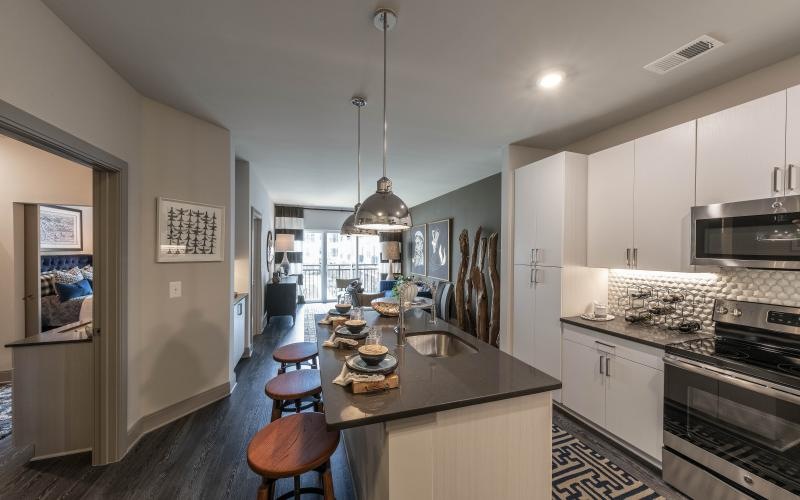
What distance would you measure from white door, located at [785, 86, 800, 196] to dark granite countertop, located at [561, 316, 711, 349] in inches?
41.4

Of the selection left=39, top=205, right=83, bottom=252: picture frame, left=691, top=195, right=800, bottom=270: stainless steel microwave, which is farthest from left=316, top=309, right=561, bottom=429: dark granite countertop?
left=39, top=205, right=83, bottom=252: picture frame

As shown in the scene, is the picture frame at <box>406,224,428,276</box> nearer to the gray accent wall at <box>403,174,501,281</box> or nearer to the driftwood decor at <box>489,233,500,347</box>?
the gray accent wall at <box>403,174,501,281</box>

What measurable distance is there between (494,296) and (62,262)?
19.7ft

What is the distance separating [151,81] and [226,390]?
279 cm

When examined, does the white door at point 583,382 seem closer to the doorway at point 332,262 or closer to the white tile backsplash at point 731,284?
the white tile backsplash at point 731,284

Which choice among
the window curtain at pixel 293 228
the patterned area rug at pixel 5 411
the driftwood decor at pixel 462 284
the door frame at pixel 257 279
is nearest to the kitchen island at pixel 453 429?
the patterned area rug at pixel 5 411

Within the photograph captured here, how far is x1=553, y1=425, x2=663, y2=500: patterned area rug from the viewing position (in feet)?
6.32

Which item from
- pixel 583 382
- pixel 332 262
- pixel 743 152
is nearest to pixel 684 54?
pixel 743 152

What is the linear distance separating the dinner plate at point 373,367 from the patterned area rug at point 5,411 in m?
3.06

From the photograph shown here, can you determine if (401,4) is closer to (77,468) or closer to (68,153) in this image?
(68,153)

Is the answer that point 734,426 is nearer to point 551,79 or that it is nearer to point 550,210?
point 550,210

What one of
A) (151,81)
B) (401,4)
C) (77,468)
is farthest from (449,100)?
(77,468)

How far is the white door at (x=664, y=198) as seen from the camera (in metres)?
2.14

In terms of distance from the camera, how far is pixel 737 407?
1665mm
